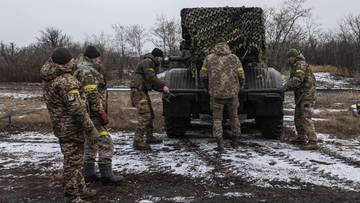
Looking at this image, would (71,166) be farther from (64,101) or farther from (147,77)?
(147,77)

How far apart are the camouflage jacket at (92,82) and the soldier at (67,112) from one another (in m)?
0.77

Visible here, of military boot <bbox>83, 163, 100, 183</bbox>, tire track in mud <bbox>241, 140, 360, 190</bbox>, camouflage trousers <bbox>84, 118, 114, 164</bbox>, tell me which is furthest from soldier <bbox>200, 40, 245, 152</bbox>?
military boot <bbox>83, 163, 100, 183</bbox>

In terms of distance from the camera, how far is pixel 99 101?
19.4 feet

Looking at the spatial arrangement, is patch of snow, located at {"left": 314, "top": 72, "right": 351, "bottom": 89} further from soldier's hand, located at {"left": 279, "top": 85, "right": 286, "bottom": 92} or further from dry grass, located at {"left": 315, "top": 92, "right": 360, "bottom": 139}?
soldier's hand, located at {"left": 279, "top": 85, "right": 286, "bottom": 92}

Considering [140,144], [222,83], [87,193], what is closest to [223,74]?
[222,83]

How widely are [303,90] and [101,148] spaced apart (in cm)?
397

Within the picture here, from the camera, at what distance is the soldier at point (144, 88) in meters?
8.02

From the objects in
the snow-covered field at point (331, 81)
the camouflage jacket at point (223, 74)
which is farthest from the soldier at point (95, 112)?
the snow-covered field at point (331, 81)

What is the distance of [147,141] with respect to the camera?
8.60m

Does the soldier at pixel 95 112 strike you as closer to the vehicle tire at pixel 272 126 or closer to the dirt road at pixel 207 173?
the dirt road at pixel 207 173

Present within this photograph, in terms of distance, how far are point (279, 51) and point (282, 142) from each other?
1927 centimetres

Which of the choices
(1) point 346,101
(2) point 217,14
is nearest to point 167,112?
(2) point 217,14

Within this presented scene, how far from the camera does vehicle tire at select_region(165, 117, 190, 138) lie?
30.9 ft

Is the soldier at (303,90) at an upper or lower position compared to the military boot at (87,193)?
upper
